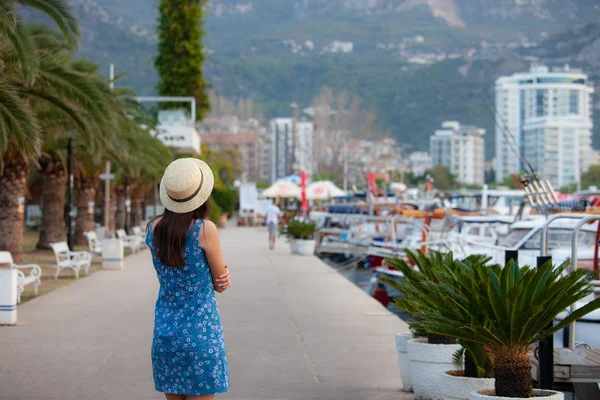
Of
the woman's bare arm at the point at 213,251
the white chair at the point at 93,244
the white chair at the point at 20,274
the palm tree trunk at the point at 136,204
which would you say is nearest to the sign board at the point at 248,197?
the palm tree trunk at the point at 136,204

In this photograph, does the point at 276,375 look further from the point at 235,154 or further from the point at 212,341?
the point at 235,154

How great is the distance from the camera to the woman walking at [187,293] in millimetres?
5676

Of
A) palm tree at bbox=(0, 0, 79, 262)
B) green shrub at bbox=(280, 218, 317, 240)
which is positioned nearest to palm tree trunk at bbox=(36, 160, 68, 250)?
green shrub at bbox=(280, 218, 317, 240)

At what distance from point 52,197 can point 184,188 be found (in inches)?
1114

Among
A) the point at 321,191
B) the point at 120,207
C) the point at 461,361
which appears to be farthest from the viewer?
the point at 321,191

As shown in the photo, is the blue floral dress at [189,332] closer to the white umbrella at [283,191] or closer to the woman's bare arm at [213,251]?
the woman's bare arm at [213,251]

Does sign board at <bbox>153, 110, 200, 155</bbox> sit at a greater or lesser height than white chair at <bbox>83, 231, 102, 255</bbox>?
greater

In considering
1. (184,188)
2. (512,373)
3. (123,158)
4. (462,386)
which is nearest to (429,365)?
(462,386)

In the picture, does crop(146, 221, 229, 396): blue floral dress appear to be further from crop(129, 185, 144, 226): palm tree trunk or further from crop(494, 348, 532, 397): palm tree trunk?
crop(129, 185, 144, 226): palm tree trunk

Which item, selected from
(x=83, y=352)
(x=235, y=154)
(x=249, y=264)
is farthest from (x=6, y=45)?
(x=235, y=154)

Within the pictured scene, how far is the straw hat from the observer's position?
5762 mm

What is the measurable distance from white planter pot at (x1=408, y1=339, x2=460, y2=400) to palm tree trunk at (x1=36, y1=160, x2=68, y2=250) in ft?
83.3

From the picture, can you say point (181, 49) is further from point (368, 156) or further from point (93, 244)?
point (368, 156)

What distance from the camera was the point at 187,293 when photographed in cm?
575
